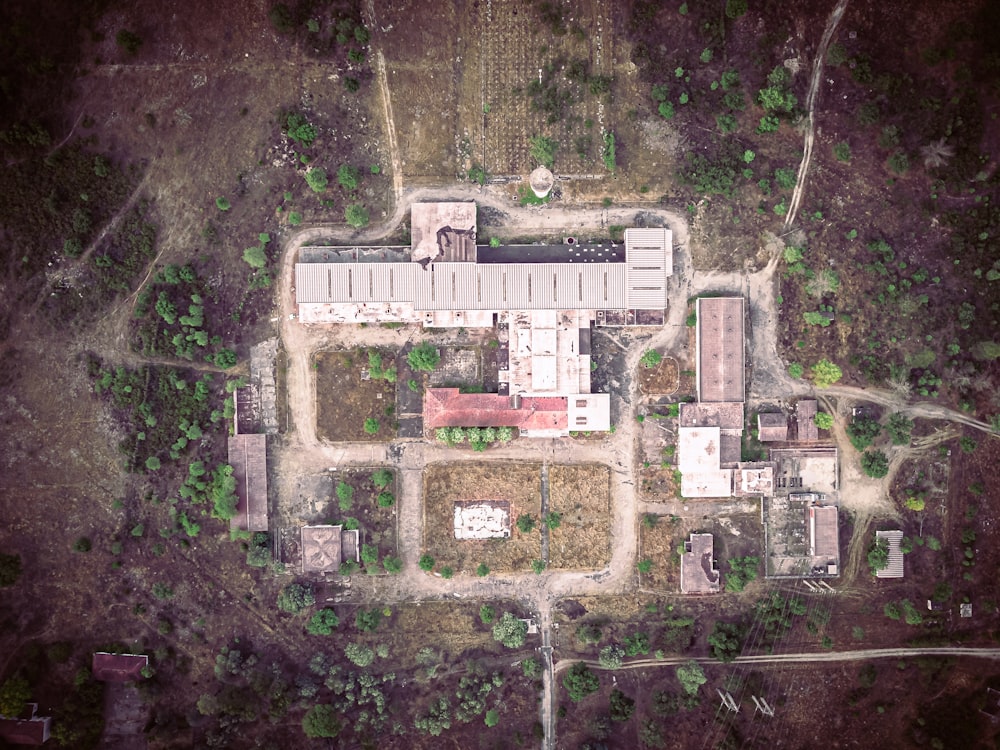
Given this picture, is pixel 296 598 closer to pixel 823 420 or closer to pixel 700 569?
pixel 700 569

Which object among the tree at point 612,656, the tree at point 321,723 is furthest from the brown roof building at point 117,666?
the tree at point 612,656

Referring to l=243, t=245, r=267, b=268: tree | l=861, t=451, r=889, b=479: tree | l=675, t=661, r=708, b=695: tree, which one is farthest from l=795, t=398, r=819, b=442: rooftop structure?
l=243, t=245, r=267, b=268: tree

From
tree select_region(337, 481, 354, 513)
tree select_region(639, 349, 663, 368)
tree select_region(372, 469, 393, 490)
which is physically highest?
tree select_region(639, 349, 663, 368)

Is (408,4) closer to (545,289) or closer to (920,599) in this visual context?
(545,289)

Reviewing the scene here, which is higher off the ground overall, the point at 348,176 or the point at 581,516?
the point at 348,176

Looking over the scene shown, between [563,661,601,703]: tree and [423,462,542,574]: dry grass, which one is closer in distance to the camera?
[563,661,601,703]: tree

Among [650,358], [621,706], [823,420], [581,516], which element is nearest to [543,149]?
[650,358]

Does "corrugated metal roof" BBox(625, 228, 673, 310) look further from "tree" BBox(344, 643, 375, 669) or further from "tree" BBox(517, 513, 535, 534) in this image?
"tree" BBox(344, 643, 375, 669)
